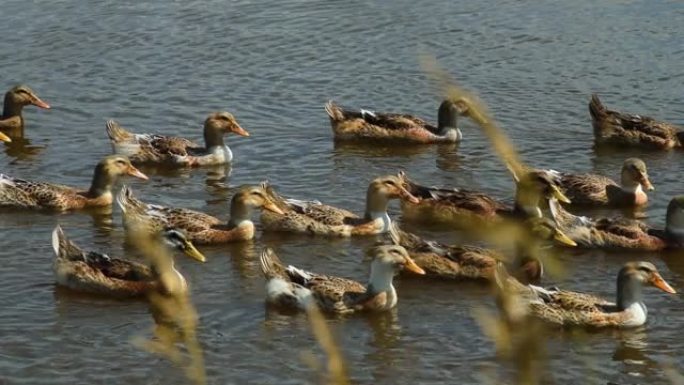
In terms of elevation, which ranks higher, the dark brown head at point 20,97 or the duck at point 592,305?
the dark brown head at point 20,97

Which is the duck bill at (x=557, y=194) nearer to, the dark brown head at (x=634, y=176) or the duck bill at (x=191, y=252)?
the dark brown head at (x=634, y=176)

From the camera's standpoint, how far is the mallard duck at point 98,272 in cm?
1193

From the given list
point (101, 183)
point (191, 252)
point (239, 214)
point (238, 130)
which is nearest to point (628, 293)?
point (191, 252)

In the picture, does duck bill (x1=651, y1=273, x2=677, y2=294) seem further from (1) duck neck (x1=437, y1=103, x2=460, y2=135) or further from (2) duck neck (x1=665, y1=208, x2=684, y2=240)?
(1) duck neck (x1=437, y1=103, x2=460, y2=135)

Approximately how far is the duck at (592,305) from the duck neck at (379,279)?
3.62 ft

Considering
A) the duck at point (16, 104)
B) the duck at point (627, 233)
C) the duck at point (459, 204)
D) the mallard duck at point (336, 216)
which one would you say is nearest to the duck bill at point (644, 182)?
the duck at point (459, 204)

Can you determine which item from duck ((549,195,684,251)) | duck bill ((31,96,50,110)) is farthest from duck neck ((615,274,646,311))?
duck bill ((31,96,50,110))

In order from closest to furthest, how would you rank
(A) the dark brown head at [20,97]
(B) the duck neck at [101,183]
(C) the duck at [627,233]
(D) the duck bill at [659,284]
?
(D) the duck bill at [659,284], (C) the duck at [627,233], (B) the duck neck at [101,183], (A) the dark brown head at [20,97]

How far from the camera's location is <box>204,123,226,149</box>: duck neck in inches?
655

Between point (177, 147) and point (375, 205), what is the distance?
12.1 ft

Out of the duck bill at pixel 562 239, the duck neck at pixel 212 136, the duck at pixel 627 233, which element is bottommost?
the duck at pixel 627 233

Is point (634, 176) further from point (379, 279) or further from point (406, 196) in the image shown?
point (379, 279)

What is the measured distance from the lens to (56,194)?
48.3 ft

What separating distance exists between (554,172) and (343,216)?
9.32 ft
